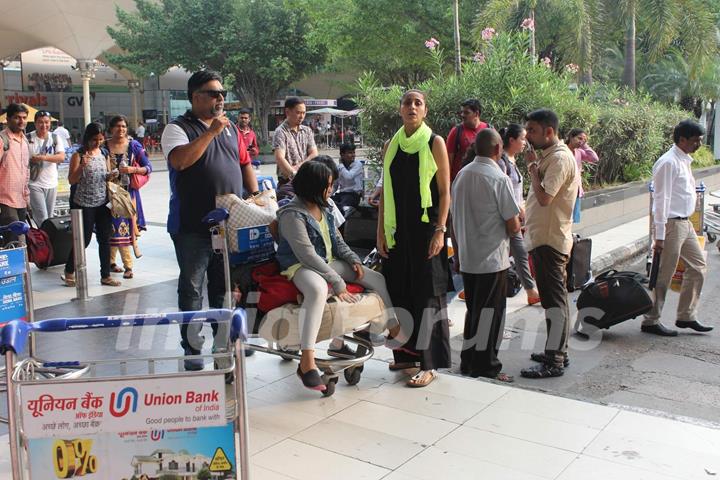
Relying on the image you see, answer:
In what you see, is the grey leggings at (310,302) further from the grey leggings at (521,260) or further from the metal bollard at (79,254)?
the metal bollard at (79,254)

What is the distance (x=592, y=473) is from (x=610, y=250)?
23.5 feet

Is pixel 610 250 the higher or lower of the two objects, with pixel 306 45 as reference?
lower

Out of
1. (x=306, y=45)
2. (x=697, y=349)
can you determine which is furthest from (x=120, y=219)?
(x=306, y=45)

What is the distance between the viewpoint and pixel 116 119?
27.6ft

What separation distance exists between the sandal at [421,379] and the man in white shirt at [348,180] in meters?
5.38

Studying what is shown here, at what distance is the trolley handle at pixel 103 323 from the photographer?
104 inches

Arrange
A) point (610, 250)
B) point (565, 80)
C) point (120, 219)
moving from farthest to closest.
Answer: point (565, 80) < point (610, 250) < point (120, 219)

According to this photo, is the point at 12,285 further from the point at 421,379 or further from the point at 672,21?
the point at 672,21

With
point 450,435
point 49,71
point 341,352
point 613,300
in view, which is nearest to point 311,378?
point 341,352

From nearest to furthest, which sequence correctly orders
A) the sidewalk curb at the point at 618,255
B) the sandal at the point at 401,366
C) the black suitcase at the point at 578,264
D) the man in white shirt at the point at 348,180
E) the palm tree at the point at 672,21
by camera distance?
the sandal at the point at 401,366, the black suitcase at the point at 578,264, the sidewalk curb at the point at 618,255, the man in white shirt at the point at 348,180, the palm tree at the point at 672,21

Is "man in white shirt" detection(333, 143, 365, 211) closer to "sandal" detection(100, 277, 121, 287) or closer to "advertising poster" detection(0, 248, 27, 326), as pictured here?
"sandal" detection(100, 277, 121, 287)

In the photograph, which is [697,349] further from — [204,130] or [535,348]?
[204,130]

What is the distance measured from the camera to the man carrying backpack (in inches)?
296

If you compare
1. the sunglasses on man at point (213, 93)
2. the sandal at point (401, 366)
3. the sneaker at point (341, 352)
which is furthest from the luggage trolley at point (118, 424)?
the sandal at point (401, 366)
